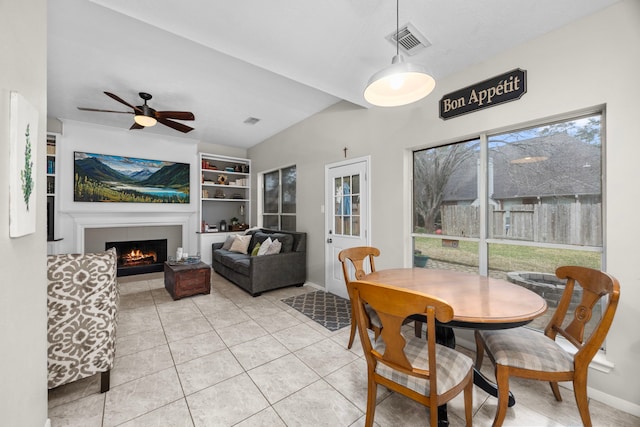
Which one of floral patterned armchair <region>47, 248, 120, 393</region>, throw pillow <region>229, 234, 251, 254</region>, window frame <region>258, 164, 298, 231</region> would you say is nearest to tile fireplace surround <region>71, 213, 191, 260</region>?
throw pillow <region>229, 234, 251, 254</region>

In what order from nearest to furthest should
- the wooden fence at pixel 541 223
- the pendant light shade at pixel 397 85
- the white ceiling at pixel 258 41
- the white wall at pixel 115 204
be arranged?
the pendant light shade at pixel 397 85, the white ceiling at pixel 258 41, the wooden fence at pixel 541 223, the white wall at pixel 115 204

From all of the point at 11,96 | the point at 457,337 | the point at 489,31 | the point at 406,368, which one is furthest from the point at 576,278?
the point at 11,96

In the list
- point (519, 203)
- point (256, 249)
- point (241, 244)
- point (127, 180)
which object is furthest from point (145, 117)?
point (519, 203)

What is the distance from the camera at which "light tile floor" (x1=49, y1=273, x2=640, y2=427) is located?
5.27ft

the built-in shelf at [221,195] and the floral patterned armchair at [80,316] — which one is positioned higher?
the built-in shelf at [221,195]

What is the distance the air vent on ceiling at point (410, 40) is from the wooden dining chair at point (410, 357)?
2049 mm

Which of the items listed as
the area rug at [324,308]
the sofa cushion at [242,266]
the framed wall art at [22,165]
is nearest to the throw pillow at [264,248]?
the sofa cushion at [242,266]

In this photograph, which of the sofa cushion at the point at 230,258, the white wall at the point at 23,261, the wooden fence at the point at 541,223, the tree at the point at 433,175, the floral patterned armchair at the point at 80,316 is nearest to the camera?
the white wall at the point at 23,261

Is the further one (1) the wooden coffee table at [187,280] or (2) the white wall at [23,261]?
(1) the wooden coffee table at [187,280]

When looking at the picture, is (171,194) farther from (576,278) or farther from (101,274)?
(576,278)

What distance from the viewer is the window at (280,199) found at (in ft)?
16.7

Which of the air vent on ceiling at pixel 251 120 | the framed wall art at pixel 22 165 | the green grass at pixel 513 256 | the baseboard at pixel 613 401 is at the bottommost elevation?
the baseboard at pixel 613 401

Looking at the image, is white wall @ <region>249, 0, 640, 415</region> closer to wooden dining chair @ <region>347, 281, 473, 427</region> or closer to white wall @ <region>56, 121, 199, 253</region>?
wooden dining chair @ <region>347, 281, 473, 427</region>

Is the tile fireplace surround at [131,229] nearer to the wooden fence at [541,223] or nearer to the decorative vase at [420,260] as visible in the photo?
the decorative vase at [420,260]
